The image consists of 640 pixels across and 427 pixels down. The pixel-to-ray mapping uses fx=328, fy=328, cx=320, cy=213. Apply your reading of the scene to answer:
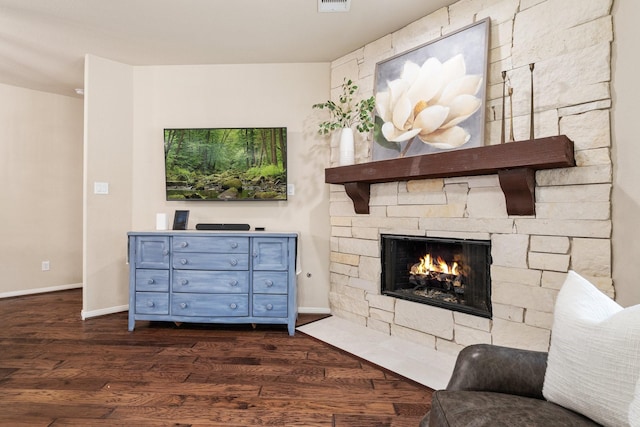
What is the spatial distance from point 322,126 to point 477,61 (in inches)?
54.5

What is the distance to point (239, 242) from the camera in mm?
2785

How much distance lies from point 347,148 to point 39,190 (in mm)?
3996

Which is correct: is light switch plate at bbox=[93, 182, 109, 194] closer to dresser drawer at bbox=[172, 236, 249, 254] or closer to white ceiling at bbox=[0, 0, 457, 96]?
dresser drawer at bbox=[172, 236, 249, 254]

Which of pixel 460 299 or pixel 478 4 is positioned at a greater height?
pixel 478 4

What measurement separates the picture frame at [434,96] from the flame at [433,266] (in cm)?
86

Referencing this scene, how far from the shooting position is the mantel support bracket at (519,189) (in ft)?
6.09

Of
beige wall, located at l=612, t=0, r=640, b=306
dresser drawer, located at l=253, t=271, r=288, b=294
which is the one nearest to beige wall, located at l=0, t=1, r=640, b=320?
dresser drawer, located at l=253, t=271, r=288, b=294

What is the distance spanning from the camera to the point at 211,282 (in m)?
2.79

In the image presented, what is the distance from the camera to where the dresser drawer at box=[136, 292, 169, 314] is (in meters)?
2.84

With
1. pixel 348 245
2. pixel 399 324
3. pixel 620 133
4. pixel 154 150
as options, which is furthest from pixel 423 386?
pixel 154 150

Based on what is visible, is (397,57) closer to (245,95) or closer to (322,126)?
(322,126)

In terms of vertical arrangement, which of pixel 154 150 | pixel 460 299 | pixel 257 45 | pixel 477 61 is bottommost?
pixel 460 299

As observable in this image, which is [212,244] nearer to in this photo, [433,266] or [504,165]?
[433,266]

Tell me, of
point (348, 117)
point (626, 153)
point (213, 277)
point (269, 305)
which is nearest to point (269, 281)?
point (269, 305)
